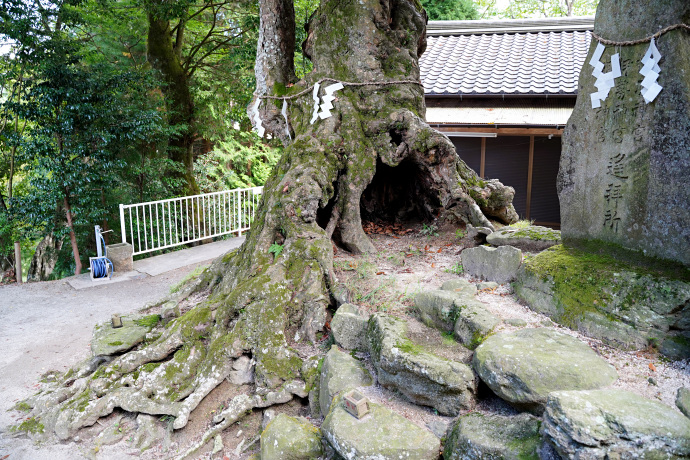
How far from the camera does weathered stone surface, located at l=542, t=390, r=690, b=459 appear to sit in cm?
218

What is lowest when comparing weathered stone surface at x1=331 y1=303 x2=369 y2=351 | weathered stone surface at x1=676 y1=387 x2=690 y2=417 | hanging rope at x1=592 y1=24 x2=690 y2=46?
weathered stone surface at x1=331 y1=303 x2=369 y2=351

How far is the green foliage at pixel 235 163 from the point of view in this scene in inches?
653

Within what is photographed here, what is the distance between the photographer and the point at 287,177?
533 cm

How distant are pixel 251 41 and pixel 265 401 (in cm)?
929

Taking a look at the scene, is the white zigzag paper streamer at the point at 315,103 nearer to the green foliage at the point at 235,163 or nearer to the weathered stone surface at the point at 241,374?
the weathered stone surface at the point at 241,374

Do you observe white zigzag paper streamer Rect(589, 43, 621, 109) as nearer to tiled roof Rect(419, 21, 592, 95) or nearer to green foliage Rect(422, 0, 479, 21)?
tiled roof Rect(419, 21, 592, 95)

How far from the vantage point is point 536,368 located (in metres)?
2.88

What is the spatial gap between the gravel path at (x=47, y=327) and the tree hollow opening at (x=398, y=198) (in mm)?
4185

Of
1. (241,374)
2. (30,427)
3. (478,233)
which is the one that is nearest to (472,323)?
(478,233)

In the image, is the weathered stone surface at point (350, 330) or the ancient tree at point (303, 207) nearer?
the weathered stone surface at point (350, 330)

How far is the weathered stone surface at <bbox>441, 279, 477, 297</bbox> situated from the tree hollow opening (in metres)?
2.30

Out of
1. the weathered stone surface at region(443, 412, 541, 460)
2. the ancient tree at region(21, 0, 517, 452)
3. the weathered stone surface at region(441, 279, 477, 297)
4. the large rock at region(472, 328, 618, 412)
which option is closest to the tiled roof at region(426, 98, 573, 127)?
the ancient tree at region(21, 0, 517, 452)

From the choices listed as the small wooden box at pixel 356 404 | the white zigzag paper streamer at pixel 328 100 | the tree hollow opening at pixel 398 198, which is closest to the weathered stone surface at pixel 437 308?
the small wooden box at pixel 356 404

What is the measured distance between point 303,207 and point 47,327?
4.90 meters
